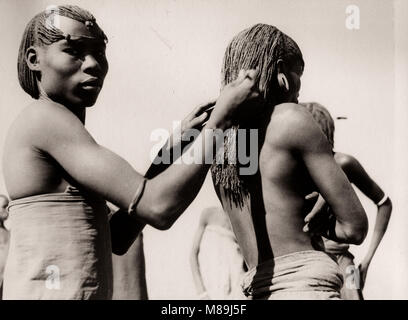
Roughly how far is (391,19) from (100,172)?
273 cm

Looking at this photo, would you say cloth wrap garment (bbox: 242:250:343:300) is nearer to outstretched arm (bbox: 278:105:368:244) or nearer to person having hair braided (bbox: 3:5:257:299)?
outstretched arm (bbox: 278:105:368:244)

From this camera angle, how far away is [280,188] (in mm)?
2848

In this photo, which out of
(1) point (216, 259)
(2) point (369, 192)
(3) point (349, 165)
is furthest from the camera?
(1) point (216, 259)

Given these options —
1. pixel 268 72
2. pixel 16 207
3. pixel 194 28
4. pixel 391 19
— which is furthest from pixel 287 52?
pixel 391 19

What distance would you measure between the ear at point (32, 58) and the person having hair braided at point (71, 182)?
0.08 feet

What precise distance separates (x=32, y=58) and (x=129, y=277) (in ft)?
5.36

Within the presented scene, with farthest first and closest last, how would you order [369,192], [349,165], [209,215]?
[209,215] < [369,192] < [349,165]

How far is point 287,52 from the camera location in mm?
2988

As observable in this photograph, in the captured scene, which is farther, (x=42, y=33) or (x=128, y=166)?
(x=42, y=33)

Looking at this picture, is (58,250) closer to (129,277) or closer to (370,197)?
(129,277)

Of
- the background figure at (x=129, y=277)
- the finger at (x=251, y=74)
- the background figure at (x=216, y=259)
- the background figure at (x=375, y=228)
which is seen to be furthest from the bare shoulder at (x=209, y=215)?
the finger at (x=251, y=74)

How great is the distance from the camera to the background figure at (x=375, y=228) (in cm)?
505

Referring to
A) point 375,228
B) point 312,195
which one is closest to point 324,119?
point 375,228
